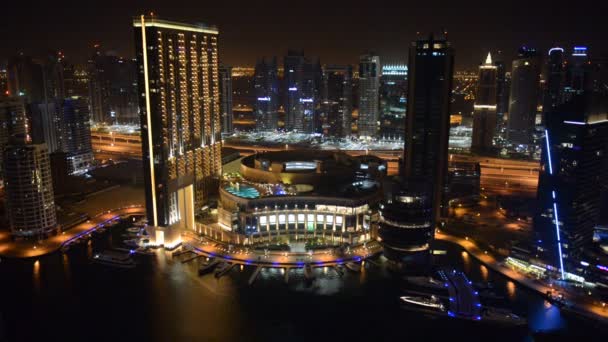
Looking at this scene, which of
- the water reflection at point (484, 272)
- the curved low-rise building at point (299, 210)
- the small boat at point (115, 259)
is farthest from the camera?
the curved low-rise building at point (299, 210)

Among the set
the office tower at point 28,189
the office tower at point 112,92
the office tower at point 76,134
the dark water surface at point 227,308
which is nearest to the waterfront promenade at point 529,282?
the dark water surface at point 227,308

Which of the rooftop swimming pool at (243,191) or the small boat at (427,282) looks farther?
the rooftop swimming pool at (243,191)

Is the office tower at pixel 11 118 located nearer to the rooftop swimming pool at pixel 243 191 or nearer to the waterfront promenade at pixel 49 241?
the waterfront promenade at pixel 49 241

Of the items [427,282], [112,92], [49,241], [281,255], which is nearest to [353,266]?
[427,282]

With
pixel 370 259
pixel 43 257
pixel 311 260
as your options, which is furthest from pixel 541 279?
pixel 43 257

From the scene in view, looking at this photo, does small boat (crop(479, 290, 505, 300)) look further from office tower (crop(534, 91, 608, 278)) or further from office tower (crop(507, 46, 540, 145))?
office tower (crop(507, 46, 540, 145))

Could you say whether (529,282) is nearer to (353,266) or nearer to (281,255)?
(353,266)

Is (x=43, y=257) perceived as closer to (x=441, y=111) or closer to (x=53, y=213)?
(x=53, y=213)
